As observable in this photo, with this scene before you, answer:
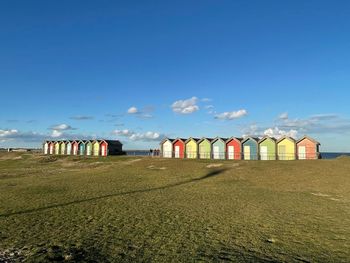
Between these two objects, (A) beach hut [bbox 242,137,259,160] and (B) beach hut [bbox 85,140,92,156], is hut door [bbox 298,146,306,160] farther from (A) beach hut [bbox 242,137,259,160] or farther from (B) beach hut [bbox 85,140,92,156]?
(B) beach hut [bbox 85,140,92,156]

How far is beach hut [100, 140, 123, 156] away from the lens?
9574cm

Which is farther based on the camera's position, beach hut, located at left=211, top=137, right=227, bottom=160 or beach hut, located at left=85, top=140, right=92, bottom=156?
beach hut, located at left=85, top=140, right=92, bottom=156

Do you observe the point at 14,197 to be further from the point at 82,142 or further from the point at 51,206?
the point at 82,142

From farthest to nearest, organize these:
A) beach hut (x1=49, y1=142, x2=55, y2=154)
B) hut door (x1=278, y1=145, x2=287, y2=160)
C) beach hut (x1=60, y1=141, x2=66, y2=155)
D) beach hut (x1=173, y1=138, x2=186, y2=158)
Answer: beach hut (x1=49, y1=142, x2=55, y2=154)
beach hut (x1=60, y1=141, x2=66, y2=155)
beach hut (x1=173, y1=138, x2=186, y2=158)
hut door (x1=278, y1=145, x2=287, y2=160)

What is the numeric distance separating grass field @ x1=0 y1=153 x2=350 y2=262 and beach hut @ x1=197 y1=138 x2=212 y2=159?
39573mm

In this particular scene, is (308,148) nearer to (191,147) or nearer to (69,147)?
(191,147)

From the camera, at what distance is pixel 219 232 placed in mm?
14211

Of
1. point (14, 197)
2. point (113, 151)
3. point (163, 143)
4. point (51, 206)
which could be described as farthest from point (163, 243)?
point (113, 151)

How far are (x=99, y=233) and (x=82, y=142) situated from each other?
95790mm

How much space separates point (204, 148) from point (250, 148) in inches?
450

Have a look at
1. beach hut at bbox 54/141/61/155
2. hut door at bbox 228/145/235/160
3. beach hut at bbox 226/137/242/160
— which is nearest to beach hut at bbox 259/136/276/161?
beach hut at bbox 226/137/242/160

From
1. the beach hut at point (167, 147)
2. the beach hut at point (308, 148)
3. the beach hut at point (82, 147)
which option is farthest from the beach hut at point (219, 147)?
the beach hut at point (82, 147)

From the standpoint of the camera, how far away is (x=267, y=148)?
6278 cm

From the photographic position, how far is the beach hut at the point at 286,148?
196 ft
